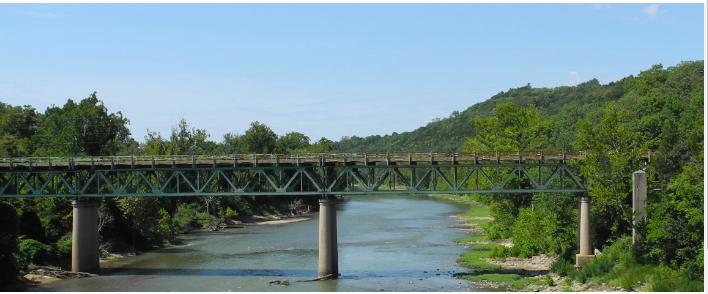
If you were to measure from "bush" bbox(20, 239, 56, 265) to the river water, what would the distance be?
4.50 metres

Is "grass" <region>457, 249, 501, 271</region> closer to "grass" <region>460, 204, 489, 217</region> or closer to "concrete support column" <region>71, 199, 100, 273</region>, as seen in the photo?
"concrete support column" <region>71, 199, 100, 273</region>

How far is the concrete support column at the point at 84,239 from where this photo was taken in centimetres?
5894

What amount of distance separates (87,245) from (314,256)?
65.9 feet

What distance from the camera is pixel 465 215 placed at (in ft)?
377

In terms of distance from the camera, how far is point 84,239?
59375 mm

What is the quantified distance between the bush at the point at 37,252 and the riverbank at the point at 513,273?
33.5 metres

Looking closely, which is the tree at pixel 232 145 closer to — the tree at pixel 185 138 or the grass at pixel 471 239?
the tree at pixel 185 138

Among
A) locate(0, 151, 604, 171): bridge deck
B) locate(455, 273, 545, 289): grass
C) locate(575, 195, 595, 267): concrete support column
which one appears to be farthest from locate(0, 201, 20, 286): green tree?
locate(575, 195, 595, 267): concrete support column

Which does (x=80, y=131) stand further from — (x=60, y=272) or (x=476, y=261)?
(x=476, y=261)

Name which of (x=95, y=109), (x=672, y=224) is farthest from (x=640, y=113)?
(x=95, y=109)

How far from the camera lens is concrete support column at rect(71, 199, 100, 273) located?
5894 cm

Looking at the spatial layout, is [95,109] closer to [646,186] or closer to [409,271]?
[409,271]

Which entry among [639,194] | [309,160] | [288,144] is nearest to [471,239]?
[309,160]

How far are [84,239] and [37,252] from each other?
12.1 feet
